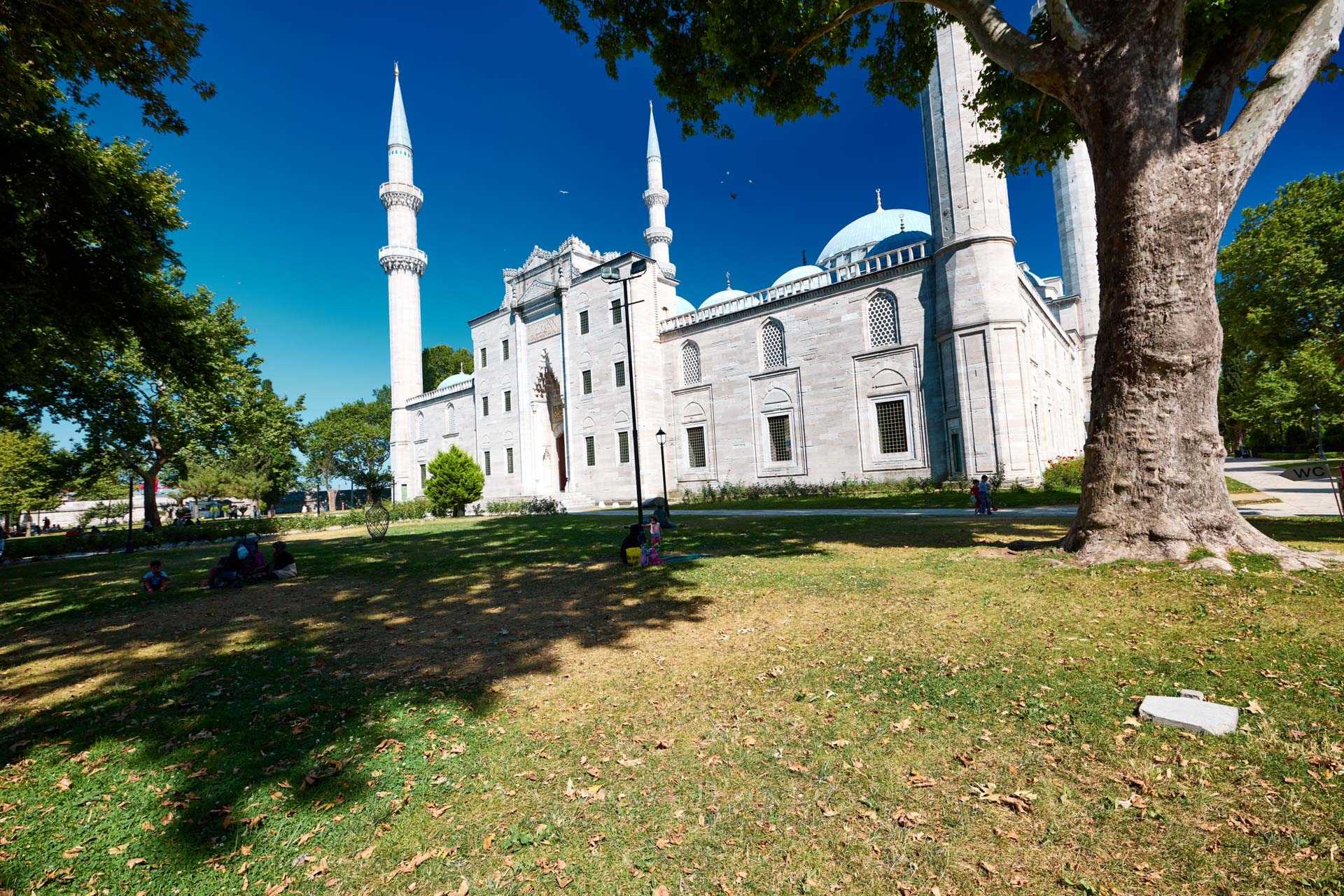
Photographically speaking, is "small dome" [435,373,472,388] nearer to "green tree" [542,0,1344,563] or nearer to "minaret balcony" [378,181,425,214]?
"minaret balcony" [378,181,425,214]

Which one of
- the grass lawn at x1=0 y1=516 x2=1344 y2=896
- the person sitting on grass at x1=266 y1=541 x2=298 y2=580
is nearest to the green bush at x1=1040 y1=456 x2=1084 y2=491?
the grass lawn at x1=0 y1=516 x2=1344 y2=896

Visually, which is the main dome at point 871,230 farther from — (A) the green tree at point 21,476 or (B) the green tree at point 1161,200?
(A) the green tree at point 21,476

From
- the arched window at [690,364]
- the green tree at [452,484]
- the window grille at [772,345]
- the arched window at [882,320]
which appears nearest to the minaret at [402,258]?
the green tree at [452,484]

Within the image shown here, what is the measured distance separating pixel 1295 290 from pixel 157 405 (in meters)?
53.6

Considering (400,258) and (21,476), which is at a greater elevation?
(400,258)

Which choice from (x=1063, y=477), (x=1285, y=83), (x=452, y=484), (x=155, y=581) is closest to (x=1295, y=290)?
(x=1063, y=477)

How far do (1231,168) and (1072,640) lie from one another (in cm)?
725

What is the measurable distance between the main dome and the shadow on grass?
29.6 meters

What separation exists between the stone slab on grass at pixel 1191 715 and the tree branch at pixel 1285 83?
26.2 feet

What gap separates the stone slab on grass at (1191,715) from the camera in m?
3.57

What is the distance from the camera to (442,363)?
71.0 m

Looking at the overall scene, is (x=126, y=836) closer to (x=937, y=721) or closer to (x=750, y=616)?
(x=937, y=721)

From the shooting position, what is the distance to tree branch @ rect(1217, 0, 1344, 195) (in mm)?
7496

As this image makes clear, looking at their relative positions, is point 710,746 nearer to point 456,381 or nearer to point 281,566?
point 281,566
